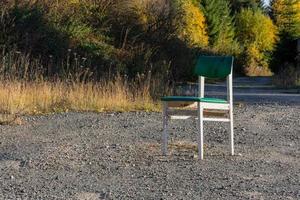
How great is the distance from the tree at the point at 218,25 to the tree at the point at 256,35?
15.6ft

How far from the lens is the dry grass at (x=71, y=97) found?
1459 cm

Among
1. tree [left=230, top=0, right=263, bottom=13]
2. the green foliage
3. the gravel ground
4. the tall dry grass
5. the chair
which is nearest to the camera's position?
the gravel ground

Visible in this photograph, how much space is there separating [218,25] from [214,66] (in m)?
64.8

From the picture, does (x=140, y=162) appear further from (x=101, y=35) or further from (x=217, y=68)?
(x=101, y=35)

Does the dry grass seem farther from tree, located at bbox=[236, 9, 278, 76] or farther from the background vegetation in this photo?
tree, located at bbox=[236, 9, 278, 76]

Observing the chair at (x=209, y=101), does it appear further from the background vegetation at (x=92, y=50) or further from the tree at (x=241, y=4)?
the tree at (x=241, y=4)

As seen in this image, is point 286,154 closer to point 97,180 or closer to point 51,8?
point 97,180

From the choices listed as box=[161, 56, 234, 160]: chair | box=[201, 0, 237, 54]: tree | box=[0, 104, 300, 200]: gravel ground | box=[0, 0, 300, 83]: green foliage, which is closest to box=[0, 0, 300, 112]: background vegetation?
box=[0, 0, 300, 83]: green foliage

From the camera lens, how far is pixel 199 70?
9.20 meters

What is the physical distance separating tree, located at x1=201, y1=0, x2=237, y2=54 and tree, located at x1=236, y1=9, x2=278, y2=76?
4.75 metres

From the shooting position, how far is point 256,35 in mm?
88750

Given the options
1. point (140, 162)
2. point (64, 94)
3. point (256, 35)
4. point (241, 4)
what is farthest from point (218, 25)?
point (140, 162)

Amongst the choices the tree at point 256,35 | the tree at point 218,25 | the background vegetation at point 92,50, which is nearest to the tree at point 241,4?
the tree at point 256,35

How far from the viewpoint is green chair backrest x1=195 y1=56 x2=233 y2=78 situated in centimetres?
891
